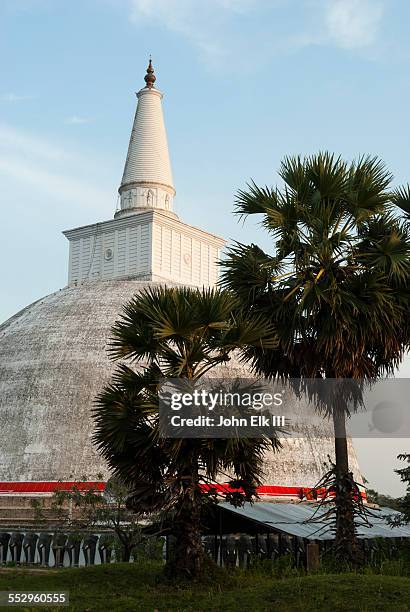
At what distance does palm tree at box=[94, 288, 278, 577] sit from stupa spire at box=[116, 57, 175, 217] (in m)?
28.5

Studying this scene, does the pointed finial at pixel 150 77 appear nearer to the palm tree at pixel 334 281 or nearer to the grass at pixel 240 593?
the palm tree at pixel 334 281

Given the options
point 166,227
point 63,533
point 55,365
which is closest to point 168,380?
point 63,533

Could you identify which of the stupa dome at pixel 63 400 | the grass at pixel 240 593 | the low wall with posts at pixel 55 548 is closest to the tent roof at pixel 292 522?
the grass at pixel 240 593

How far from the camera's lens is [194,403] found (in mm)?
16281

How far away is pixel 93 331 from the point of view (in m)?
36.0

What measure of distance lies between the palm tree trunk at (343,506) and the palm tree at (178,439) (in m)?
1.74

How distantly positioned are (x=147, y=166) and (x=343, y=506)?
31.1 metres

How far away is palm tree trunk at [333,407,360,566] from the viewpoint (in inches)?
680

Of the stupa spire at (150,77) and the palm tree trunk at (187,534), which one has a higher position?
the stupa spire at (150,77)

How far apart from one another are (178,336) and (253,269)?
267 centimetres

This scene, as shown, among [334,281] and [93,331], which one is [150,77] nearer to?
[93,331]

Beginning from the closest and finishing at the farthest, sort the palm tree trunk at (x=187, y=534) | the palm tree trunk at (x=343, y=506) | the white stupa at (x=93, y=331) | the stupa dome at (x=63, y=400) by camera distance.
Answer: the palm tree trunk at (x=187, y=534) < the palm tree trunk at (x=343, y=506) < the stupa dome at (x=63, y=400) < the white stupa at (x=93, y=331)

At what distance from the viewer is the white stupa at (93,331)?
3294 cm

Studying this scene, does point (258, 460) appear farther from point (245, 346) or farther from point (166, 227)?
point (166, 227)
